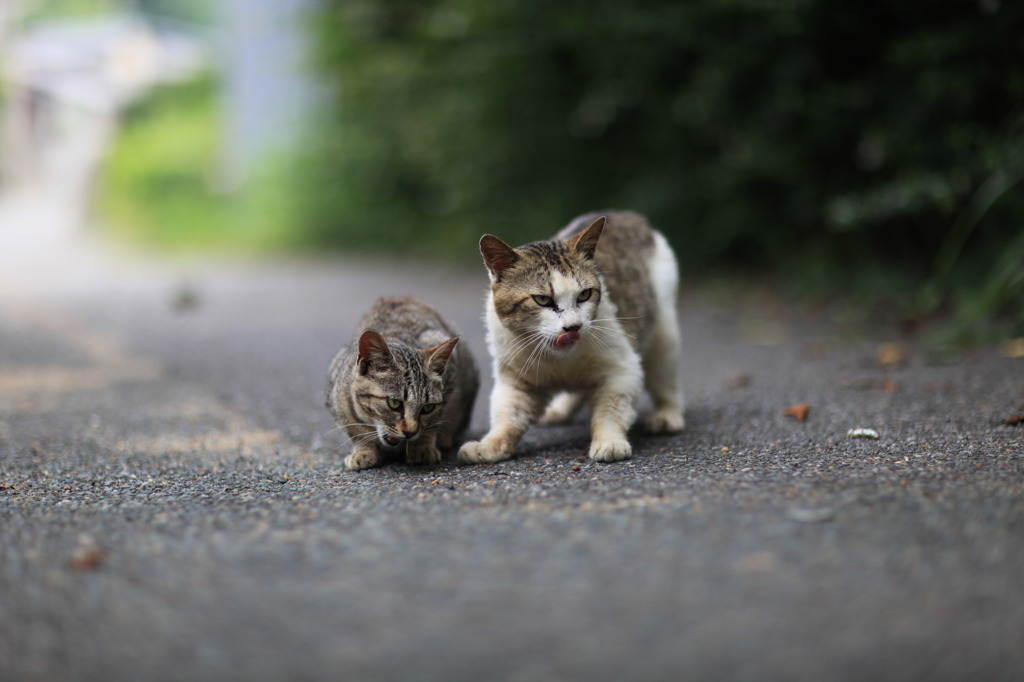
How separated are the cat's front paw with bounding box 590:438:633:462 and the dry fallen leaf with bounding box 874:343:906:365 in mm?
2453

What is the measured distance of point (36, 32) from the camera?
2036 centimetres

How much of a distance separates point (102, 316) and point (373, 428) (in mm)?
5964

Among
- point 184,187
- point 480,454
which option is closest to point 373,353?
point 480,454

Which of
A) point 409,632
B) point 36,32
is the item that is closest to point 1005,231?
point 409,632

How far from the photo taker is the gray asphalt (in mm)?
1821

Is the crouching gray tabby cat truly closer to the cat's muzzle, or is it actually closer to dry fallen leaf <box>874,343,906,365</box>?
the cat's muzzle

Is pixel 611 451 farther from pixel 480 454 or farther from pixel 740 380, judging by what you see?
pixel 740 380

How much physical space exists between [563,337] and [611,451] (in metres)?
0.44

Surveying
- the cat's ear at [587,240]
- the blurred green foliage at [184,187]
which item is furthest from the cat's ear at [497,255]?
the blurred green foliage at [184,187]

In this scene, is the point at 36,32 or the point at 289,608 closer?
the point at 289,608

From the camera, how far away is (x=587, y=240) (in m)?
3.49

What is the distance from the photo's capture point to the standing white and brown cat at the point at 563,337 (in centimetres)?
333

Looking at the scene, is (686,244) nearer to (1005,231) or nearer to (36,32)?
(1005,231)

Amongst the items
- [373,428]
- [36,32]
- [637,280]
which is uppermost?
[36,32]
